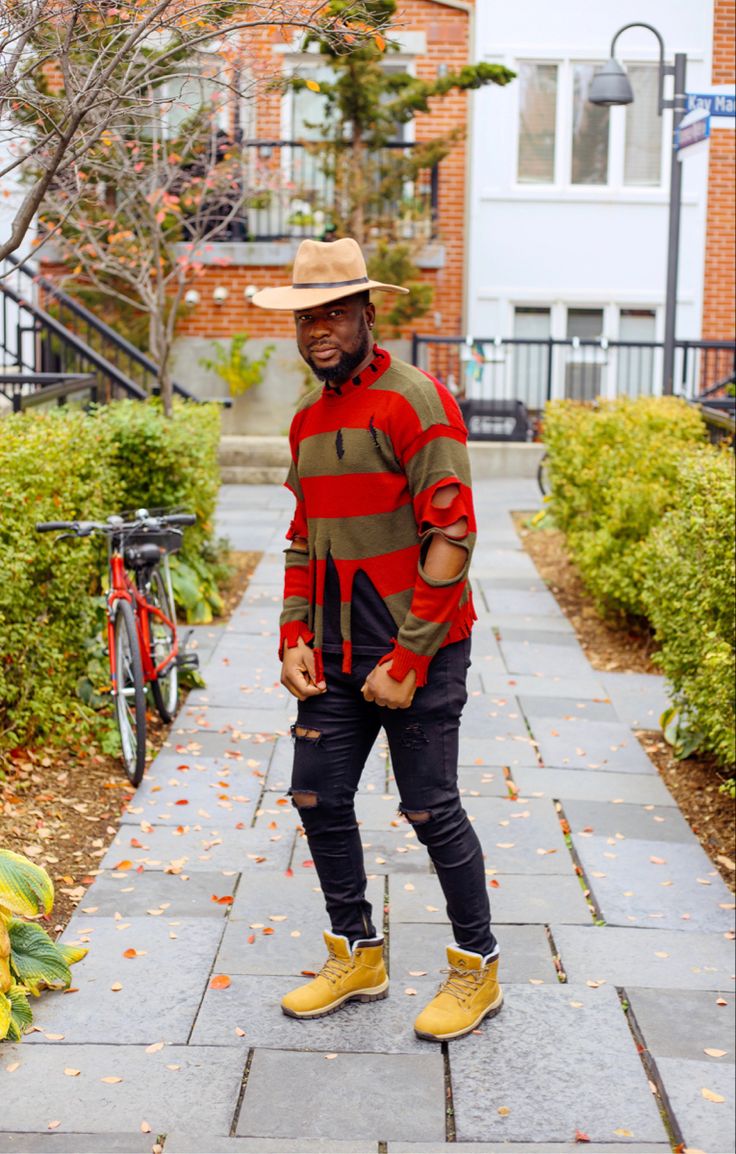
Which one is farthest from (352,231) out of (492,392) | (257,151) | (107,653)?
(107,653)

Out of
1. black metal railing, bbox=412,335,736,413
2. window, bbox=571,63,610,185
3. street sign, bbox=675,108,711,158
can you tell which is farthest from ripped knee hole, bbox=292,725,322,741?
window, bbox=571,63,610,185

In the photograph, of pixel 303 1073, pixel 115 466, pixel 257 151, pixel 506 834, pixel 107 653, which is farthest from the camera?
pixel 257 151

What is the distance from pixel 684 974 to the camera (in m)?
4.45

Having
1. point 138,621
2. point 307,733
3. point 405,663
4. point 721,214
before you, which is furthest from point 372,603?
point 721,214

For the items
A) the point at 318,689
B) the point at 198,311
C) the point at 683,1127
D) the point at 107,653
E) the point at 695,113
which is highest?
the point at 695,113

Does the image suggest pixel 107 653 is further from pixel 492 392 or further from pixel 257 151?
pixel 492 392

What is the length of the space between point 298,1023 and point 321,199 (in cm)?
1355

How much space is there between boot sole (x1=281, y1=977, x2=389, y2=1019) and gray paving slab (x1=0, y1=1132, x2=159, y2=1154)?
2.26 ft

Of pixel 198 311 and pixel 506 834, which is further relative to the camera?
pixel 198 311

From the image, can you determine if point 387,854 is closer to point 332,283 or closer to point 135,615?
point 135,615

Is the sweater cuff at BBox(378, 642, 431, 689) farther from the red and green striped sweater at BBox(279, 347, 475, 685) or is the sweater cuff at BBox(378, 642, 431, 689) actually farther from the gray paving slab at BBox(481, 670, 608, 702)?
the gray paving slab at BBox(481, 670, 608, 702)

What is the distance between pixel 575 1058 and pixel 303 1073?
2.36 feet

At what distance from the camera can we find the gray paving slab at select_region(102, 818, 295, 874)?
17.0 ft

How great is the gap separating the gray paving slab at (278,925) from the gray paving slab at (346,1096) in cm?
57
